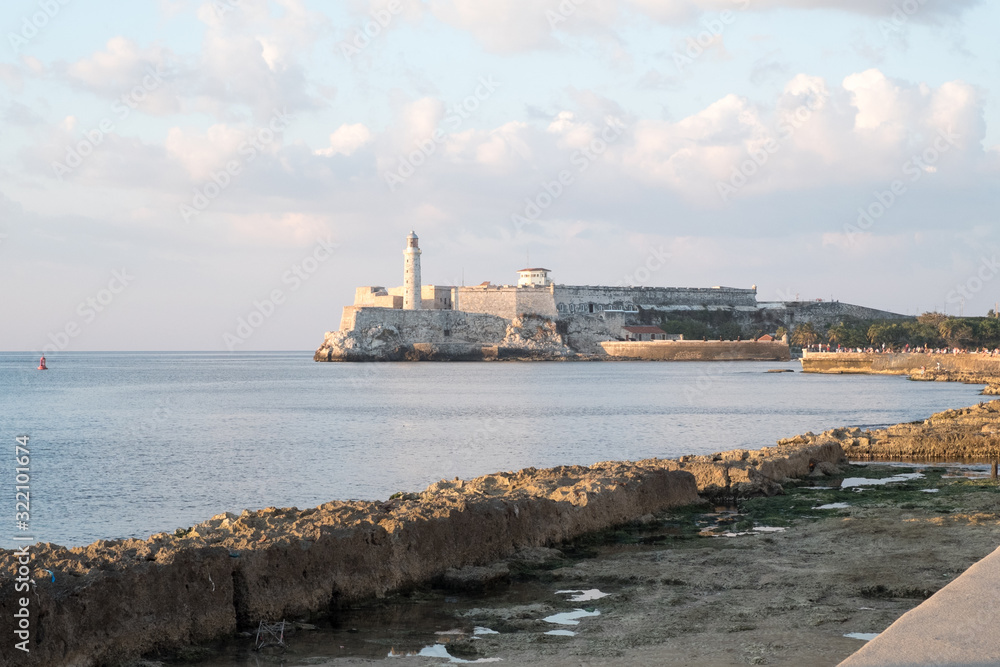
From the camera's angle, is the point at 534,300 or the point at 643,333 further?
the point at 643,333

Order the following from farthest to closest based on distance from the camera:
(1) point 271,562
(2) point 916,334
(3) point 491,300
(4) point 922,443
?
(3) point 491,300
(2) point 916,334
(4) point 922,443
(1) point 271,562

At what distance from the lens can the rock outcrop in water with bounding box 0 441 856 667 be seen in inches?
188

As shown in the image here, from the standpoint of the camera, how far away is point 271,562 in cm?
571

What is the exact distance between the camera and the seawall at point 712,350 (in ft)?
280

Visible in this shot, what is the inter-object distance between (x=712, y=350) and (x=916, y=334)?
16923mm

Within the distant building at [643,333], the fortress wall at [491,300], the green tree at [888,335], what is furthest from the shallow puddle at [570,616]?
the distant building at [643,333]

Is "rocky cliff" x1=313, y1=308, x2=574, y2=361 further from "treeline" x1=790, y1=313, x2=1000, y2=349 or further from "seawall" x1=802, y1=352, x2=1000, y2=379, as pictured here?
"seawall" x1=802, y1=352, x2=1000, y2=379

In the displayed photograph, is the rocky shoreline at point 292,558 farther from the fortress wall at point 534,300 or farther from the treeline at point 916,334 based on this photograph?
the treeline at point 916,334

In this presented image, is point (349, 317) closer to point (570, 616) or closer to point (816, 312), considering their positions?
point (816, 312)

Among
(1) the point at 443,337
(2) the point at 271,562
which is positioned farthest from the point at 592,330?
(2) the point at 271,562

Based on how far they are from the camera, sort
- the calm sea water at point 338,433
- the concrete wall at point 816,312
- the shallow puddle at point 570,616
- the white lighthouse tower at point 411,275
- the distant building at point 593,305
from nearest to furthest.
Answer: the shallow puddle at point 570,616 < the calm sea water at point 338,433 < the white lighthouse tower at point 411,275 < the distant building at point 593,305 < the concrete wall at point 816,312

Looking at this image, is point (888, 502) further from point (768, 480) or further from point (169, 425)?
point (169, 425)

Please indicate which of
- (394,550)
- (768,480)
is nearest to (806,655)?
(394,550)

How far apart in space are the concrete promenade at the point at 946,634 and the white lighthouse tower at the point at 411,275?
7244 centimetres
